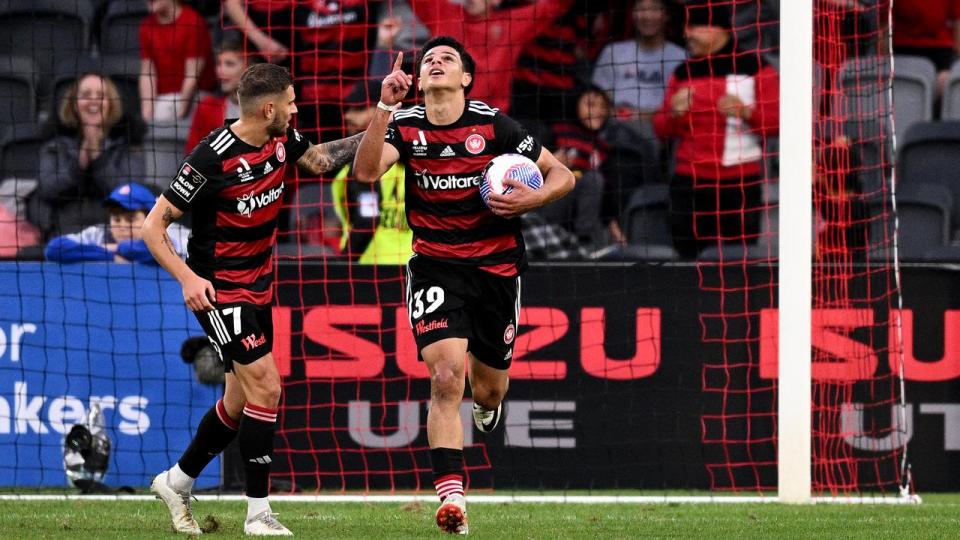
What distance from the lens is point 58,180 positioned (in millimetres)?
11891

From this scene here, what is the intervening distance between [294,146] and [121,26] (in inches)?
287

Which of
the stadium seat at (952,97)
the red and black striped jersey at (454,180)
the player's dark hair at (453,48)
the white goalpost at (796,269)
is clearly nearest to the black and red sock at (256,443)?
the red and black striped jersey at (454,180)

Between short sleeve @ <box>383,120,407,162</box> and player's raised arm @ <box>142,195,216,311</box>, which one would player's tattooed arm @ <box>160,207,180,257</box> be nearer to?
player's raised arm @ <box>142,195,216,311</box>

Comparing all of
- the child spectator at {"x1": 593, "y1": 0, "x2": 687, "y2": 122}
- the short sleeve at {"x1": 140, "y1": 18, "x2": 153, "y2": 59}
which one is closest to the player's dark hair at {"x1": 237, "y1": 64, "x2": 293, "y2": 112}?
the child spectator at {"x1": 593, "y1": 0, "x2": 687, "y2": 122}

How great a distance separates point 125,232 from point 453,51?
3846 mm

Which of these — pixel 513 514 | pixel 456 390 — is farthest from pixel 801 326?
pixel 456 390

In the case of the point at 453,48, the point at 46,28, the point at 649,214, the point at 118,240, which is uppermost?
the point at 46,28

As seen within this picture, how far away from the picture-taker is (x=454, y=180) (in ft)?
23.9

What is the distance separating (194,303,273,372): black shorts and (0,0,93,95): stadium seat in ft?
25.1

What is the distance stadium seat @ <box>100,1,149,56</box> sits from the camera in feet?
45.2

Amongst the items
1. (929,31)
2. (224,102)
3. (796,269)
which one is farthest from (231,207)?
(929,31)

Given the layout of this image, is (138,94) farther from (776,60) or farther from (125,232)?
(776,60)

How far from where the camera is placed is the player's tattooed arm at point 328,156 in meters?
7.30

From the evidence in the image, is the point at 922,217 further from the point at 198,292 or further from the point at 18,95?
the point at 18,95
